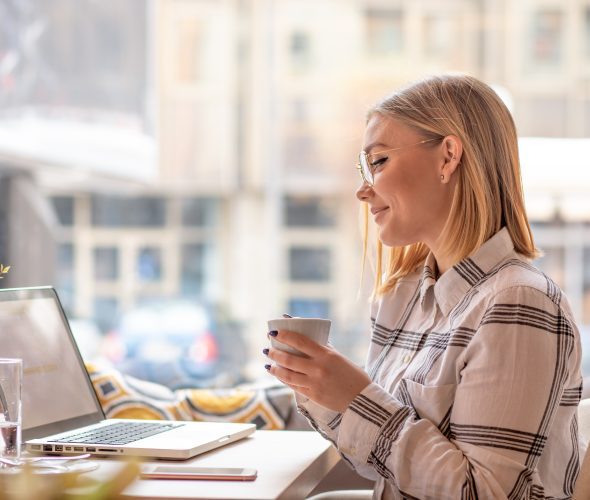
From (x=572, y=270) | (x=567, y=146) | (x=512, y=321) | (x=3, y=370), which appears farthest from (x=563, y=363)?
(x=572, y=270)

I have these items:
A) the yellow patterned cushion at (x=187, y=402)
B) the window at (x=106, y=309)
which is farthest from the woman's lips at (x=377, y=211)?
the window at (x=106, y=309)

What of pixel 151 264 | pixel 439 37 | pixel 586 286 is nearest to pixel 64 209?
pixel 151 264

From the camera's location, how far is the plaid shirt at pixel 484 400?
4.33ft

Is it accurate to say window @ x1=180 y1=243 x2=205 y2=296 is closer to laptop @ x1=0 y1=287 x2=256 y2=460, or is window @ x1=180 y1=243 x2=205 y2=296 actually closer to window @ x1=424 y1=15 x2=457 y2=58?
window @ x1=424 y1=15 x2=457 y2=58

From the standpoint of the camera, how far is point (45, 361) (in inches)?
64.8

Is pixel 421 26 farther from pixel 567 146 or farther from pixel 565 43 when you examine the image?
pixel 567 146

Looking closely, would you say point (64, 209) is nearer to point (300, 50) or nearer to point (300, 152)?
point (300, 152)

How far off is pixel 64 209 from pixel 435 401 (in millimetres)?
8512

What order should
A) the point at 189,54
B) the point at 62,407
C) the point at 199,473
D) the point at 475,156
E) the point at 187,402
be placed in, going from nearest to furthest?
the point at 199,473
the point at 475,156
the point at 62,407
the point at 187,402
the point at 189,54

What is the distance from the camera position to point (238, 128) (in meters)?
9.16

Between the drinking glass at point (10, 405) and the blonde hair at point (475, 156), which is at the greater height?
the blonde hair at point (475, 156)

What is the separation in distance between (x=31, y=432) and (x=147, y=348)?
6273 millimetres

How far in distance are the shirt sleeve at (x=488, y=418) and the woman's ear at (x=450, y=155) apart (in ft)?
0.78

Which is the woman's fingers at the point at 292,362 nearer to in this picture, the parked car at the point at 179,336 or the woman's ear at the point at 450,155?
the woman's ear at the point at 450,155
